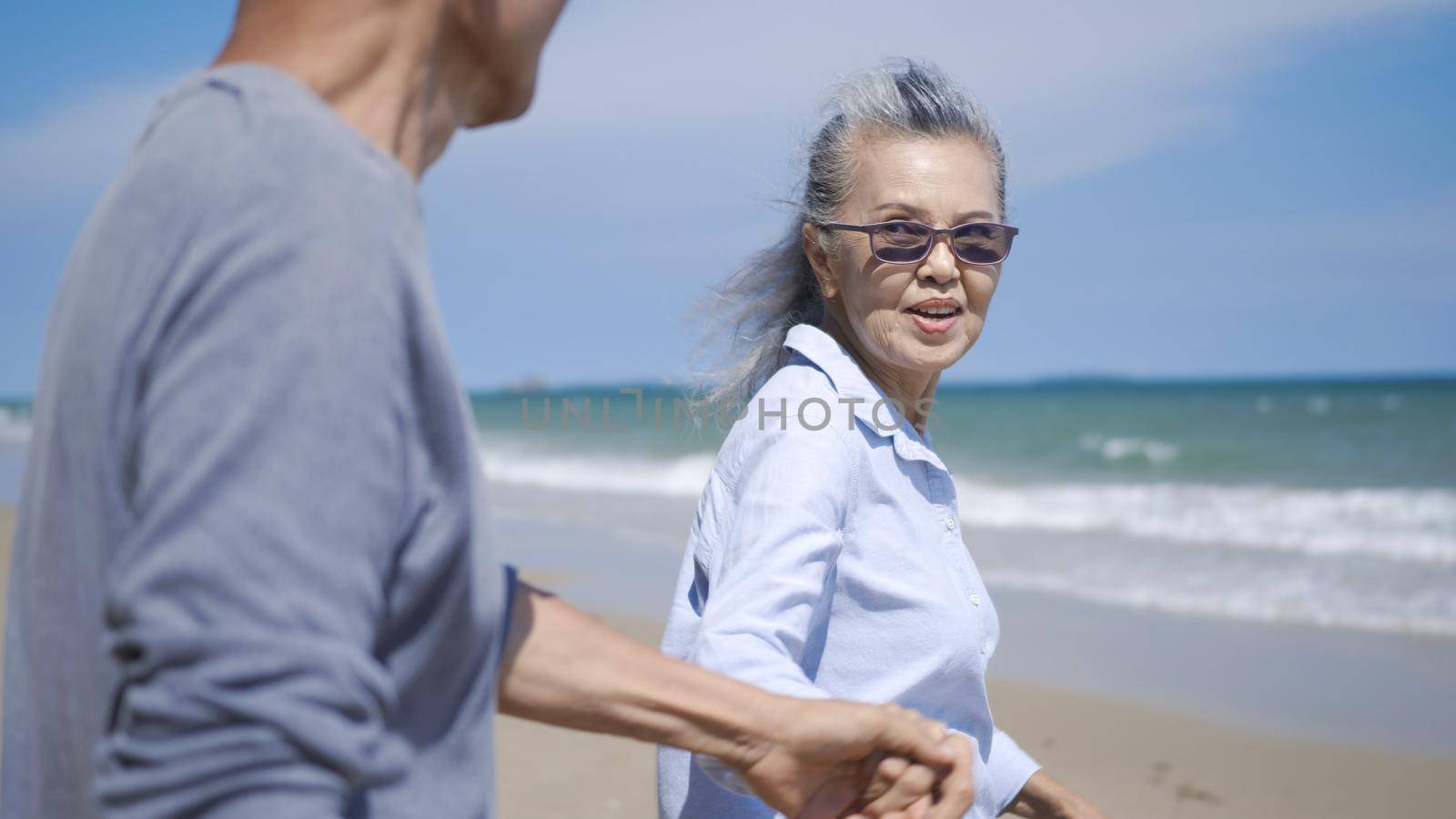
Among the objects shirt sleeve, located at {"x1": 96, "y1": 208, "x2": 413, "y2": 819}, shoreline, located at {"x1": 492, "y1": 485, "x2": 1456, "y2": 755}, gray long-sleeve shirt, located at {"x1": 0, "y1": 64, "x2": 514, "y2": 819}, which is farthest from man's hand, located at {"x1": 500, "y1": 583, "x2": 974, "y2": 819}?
shoreline, located at {"x1": 492, "y1": 485, "x2": 1456, "y2": 755}

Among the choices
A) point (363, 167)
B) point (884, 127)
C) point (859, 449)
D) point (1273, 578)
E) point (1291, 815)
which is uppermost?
point (884, 127)

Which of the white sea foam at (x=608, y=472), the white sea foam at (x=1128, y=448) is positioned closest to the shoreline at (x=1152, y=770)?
the white sea foam at (x=608, y=472)

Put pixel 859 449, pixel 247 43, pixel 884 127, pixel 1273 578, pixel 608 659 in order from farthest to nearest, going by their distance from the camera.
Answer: pixel 1273 578
pixel 884 127
pixel 859 449
pixel 608 659
pixel 247 43

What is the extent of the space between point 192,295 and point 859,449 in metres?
1.20

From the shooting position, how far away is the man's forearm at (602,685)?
1.14m

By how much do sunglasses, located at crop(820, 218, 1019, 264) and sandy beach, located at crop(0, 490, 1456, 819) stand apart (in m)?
3.59

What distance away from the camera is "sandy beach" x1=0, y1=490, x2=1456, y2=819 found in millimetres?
5199

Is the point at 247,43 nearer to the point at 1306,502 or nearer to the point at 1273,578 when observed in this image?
the point at 1273,578

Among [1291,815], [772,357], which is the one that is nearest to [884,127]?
[772,357]

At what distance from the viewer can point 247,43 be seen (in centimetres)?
93

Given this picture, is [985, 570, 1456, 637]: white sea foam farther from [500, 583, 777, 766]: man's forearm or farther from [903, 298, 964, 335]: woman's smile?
[500, 583, 777, 766]: man's forearm

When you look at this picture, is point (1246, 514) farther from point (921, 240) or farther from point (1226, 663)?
point (921, 240)

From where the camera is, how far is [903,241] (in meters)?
2.07

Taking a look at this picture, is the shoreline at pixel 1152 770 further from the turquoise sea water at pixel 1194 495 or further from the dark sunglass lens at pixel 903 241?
the dark sunglass lens at pixel 903 241
